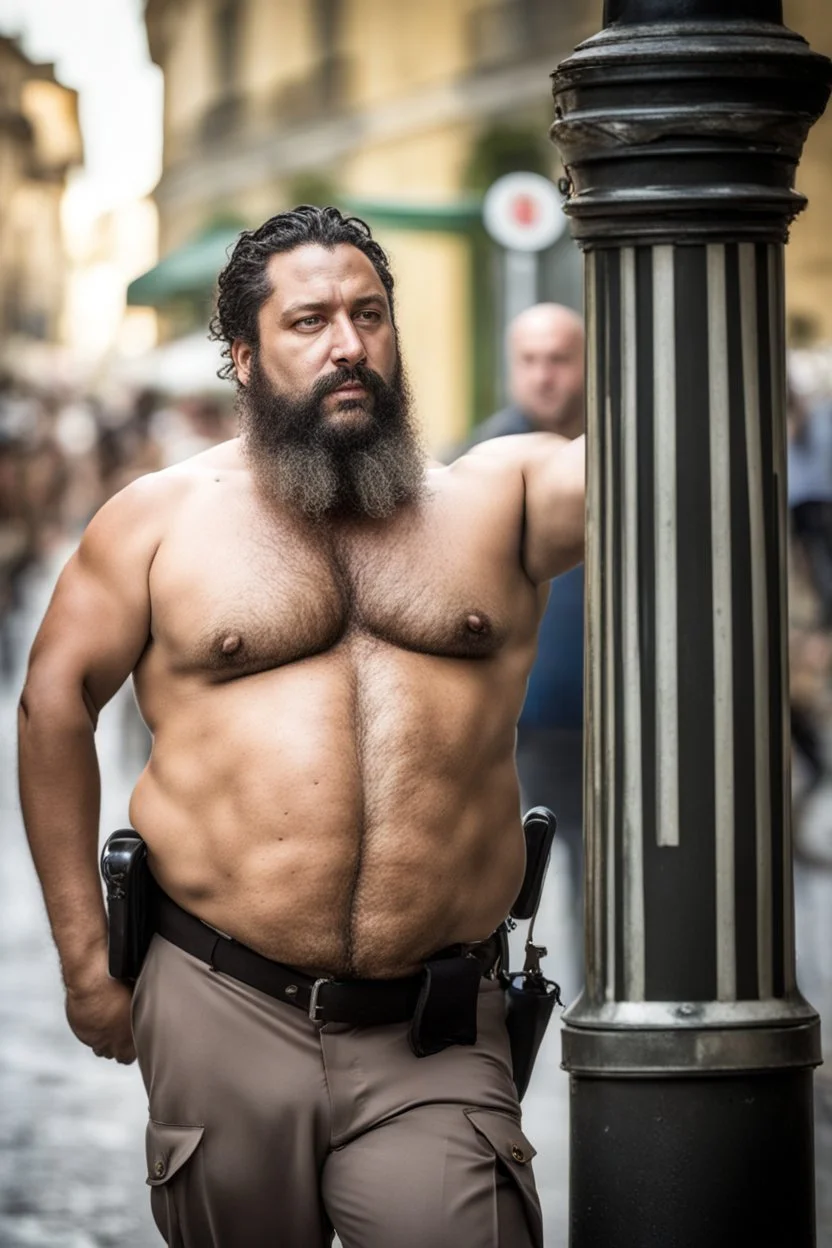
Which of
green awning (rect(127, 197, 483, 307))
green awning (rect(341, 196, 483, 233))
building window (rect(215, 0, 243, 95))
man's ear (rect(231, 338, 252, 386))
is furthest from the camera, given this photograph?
building window (rect(215, 0, 243, 95))

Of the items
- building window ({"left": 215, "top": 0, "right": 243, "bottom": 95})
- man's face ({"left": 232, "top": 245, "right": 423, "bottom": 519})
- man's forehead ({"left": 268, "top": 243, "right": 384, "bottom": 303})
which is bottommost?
man's face ({"left": 232, "top": 245, "right": 423, "bottom": 519})

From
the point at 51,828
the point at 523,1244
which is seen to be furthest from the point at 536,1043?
the point at 51,828

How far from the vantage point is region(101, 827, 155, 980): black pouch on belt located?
428 centimetres

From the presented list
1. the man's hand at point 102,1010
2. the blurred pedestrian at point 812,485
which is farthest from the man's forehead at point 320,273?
the blurred pedestrian at point 812,485

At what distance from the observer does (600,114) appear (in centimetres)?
357


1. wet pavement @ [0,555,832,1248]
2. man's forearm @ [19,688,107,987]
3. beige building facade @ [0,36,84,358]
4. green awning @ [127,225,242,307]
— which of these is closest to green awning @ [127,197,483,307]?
green awning @ [127,225,242,307]

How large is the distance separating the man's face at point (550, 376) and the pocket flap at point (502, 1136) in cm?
375

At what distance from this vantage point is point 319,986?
13.7ft

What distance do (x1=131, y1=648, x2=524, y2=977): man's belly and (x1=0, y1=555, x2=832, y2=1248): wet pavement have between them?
2.10 metres

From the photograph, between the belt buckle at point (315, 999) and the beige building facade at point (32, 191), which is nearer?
the belt buckle at point (315, 999)

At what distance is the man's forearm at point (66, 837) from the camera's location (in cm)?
447

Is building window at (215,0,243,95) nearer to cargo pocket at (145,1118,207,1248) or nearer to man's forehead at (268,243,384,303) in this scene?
man's forehead at (268,243,384,303)

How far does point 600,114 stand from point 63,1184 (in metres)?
3.74

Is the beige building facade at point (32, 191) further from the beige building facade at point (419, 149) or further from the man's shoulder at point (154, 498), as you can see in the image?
the man's shoulder at point (154, 498)
